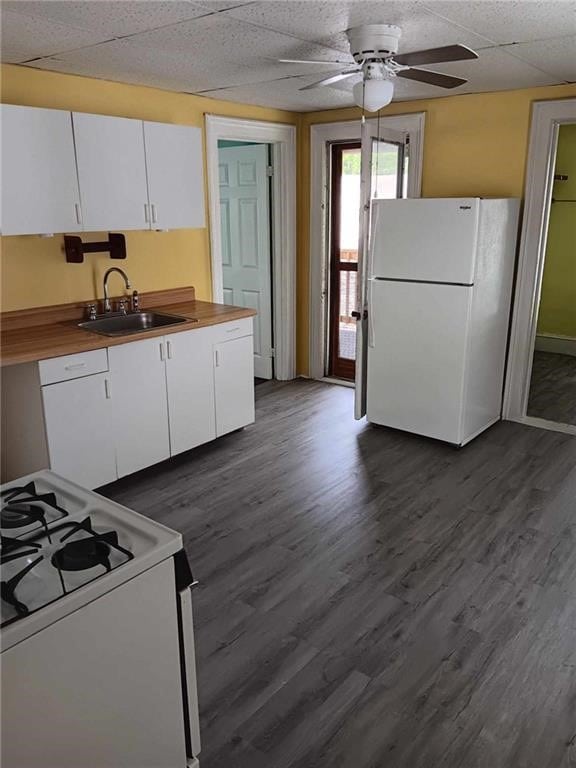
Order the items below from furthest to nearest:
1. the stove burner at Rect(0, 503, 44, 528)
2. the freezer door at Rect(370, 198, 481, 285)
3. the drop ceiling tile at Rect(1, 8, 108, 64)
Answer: the freezer door at Rect(370, 198, 481, 285) → the drop ceiling tile at Rect(1, 8, 108, 64) → the stove burner at Rect(0, 503, 44, 528)

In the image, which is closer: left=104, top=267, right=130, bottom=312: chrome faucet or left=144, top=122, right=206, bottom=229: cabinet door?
left=144, top=122, right=206, bottom=229: cabinet door

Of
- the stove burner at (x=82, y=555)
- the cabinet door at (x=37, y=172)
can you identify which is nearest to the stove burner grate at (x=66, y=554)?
the stove burner at (x=82, y=555)

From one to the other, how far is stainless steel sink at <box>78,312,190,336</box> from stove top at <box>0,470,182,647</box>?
7.18ft

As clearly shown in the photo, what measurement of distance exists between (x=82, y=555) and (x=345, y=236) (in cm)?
433

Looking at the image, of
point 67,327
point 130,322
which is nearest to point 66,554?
point 67,327

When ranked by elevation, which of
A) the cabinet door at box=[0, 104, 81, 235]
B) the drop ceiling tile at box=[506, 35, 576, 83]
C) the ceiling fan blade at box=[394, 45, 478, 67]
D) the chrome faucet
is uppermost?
the drop ceiling tile at box=[506, 35, 576, 83]

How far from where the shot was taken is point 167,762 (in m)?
1.48

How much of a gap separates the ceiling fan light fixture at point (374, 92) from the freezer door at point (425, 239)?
3.80 ft

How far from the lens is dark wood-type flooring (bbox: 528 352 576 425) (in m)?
4.68

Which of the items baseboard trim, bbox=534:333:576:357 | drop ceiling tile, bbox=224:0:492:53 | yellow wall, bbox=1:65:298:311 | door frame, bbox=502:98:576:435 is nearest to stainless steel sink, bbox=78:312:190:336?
yellow wall, bbox=1:65:298:311

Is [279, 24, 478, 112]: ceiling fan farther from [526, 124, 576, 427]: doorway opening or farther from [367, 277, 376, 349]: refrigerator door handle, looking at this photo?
[526, 124, 576, 427]: doorway opening

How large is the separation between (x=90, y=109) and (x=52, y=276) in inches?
39.4

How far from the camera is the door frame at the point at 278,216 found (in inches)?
173

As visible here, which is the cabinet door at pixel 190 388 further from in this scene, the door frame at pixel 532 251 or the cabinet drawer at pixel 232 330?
the door frame at pixel 532 251
